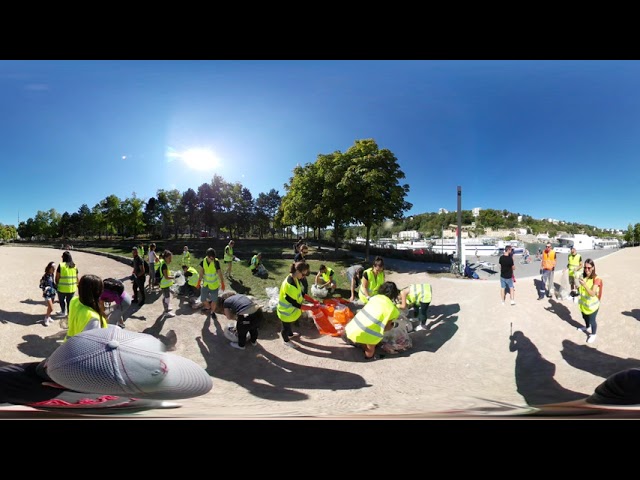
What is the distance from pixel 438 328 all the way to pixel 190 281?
5.05 ft

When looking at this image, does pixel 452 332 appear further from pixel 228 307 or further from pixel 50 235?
pixel 50 235

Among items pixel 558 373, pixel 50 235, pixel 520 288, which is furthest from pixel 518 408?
pixel 50 235

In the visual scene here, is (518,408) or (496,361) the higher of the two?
(496,361)

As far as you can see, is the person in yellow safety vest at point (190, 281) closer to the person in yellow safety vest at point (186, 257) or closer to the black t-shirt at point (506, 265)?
the person in yellow safety vest at point (186, 257)

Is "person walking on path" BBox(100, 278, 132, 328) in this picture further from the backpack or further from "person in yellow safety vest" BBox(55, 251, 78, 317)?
"person in yellow safety vest" BBox(55, 251, 78, 317)

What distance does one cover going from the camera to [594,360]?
1.33 meters

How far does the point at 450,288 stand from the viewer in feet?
4.70

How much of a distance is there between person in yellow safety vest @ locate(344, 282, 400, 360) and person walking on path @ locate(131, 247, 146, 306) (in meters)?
1.22

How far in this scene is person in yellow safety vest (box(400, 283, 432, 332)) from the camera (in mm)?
1425

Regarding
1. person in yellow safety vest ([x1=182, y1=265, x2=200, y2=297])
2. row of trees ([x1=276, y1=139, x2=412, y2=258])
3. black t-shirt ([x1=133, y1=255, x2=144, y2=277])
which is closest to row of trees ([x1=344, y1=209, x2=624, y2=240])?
row of trees ([x1=276, y1=139, x2=412, y2=258])

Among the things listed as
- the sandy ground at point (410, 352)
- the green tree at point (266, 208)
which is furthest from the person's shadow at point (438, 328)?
the green tree at point (266, 208)

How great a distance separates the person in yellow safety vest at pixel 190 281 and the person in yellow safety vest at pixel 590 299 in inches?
92.8
